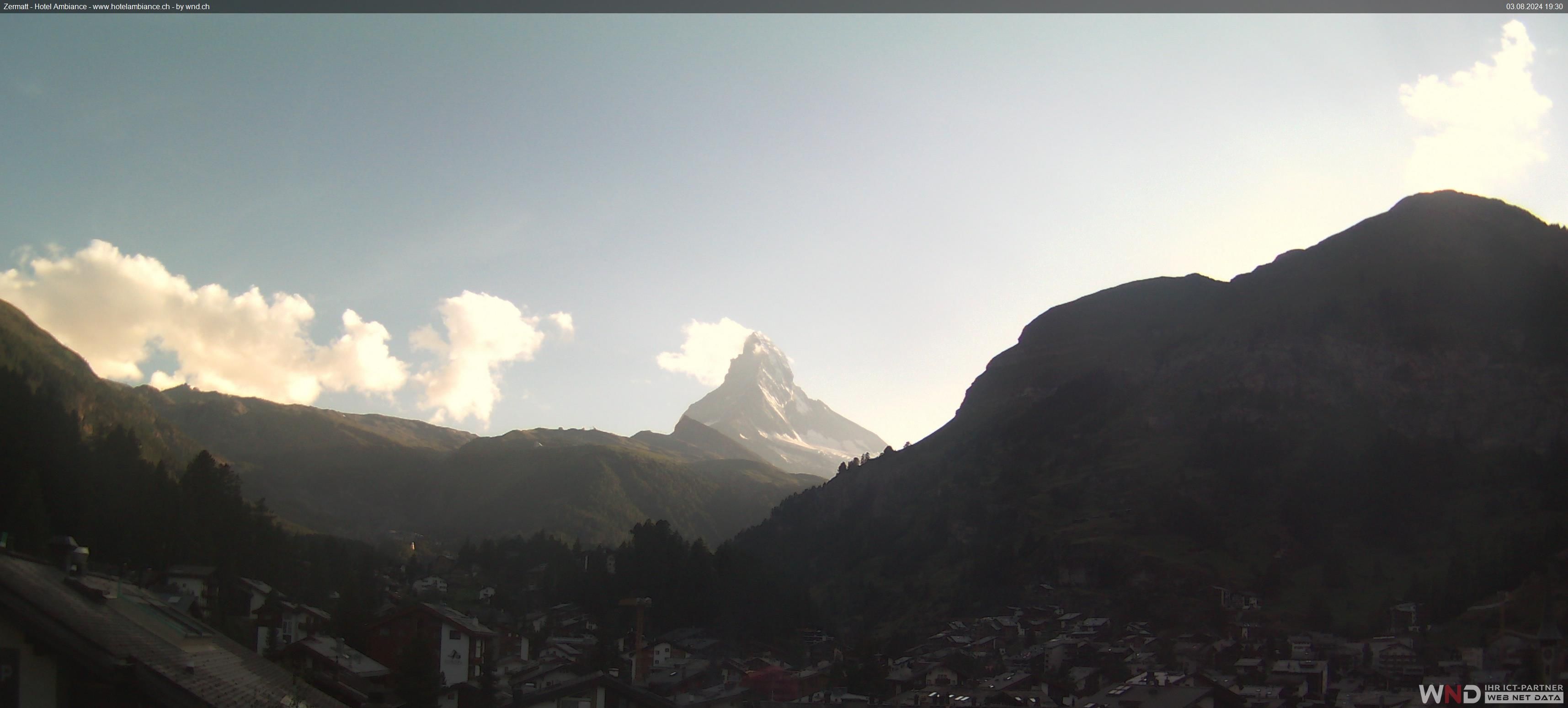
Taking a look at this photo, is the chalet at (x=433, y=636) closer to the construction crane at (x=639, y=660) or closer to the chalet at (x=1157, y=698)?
the construction crane at (x=639, y=660)

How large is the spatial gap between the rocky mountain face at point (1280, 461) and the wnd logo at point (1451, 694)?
220 ft

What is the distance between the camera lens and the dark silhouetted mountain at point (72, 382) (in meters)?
93.0

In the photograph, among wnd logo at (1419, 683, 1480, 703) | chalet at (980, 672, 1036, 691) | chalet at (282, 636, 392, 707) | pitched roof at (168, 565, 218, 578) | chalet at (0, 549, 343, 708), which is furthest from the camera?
chalet at (980, 672, 1036, 691)

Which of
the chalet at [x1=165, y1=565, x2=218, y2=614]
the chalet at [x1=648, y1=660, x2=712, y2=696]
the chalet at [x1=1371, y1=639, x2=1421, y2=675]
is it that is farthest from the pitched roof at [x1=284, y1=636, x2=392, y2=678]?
the chalet at [x1=1371, y1=639, x2=1421, y2=675]

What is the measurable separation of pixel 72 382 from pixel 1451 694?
4792 inches

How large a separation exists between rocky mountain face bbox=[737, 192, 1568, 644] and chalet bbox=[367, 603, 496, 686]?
240ft

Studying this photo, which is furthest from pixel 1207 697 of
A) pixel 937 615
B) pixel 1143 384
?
pixel 1143 384

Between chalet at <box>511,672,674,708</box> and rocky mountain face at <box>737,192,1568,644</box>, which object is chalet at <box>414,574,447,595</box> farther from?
chalet at <box>511,672,674,708</box>

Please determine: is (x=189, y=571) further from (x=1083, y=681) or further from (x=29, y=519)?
(x=1083, y=681)

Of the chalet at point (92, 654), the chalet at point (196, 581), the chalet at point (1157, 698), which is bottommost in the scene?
the chalet at point (1157, 698)

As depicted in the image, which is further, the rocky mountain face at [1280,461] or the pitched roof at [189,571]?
the rocky mountain face at [1280,461]

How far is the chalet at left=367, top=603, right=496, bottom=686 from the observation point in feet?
180

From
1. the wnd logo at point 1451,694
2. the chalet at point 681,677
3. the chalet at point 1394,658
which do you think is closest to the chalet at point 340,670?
Result: the chalet at point 681,677

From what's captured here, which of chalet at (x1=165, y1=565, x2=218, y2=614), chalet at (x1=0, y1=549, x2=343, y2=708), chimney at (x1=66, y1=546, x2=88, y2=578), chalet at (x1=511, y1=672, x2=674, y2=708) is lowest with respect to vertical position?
chalet at (x1=511, y1=672, x2=674, y2=708)
